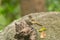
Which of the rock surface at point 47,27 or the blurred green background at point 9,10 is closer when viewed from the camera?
the rock surface at point 47,27

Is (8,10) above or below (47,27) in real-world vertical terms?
above

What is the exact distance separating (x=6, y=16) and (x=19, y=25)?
3.29 meters

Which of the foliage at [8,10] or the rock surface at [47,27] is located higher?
the foliage at [8,10]

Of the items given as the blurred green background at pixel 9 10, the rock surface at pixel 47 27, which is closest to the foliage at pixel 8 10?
the blurred green background at pixel 9 10

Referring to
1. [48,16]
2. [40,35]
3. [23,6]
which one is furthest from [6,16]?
[40,35]

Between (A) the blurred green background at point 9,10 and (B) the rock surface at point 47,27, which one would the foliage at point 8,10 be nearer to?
(A) the blurred green background at point 9,10

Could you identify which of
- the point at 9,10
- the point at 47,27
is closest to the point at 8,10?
the point at 9,10

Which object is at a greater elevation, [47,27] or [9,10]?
[9,10]

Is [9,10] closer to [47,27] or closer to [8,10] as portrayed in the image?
[8,10]

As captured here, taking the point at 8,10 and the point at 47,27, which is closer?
the point at 47,27

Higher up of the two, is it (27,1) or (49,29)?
(27,1)

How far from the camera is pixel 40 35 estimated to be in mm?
2537

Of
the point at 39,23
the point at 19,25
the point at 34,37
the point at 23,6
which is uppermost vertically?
the point at 23,6

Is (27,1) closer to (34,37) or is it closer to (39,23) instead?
(39,23)
